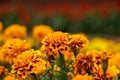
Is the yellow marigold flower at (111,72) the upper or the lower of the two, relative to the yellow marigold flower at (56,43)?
lower

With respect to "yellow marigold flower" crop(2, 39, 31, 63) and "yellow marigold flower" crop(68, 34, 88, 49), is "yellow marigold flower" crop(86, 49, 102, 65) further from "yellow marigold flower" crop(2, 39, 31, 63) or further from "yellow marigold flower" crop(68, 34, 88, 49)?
"yellow marigold flower" crop(2, 39, 31, 63)

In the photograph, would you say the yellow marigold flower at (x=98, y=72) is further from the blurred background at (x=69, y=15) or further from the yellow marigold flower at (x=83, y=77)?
the blurred background at (x=69, y=15)

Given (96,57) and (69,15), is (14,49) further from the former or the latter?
(69,15)

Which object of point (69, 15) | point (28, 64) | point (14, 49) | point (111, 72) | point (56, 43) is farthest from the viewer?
point (69, 15)

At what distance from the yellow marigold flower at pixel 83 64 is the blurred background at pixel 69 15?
30.1 feet

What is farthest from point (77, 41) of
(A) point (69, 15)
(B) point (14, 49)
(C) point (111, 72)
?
(A) point (69, 15)

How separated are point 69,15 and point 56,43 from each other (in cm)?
1007

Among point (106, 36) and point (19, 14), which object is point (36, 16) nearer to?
point (19, 14)

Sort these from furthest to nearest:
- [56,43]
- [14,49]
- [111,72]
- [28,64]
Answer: [14,49] < [111,72] < [56,43] < [28,64]

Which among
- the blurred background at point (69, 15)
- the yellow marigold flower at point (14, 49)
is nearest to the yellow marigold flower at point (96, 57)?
the yellow marigold flower at point (14, 49)

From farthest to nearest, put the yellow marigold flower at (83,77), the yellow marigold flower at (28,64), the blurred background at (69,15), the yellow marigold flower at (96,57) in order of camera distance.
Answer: the blurred background at (69,15) < the yellow marigold flower at (96,57) < the yellow marigold flower at (83,77) < the yellow marigold flower at (28,64)

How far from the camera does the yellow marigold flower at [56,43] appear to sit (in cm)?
304

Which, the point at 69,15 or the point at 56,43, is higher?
the point at 69,15

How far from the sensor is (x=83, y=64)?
10.3 feet
